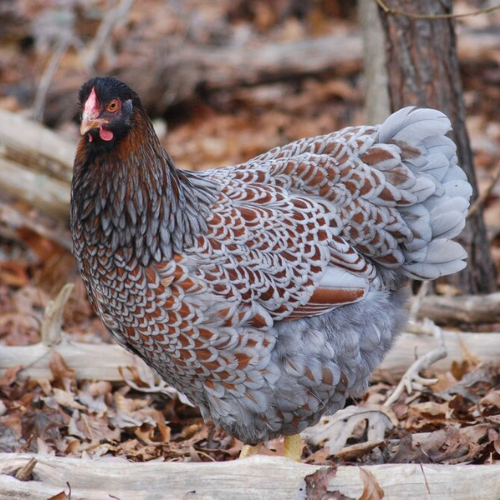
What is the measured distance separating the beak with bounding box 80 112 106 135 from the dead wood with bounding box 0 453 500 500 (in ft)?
5.16

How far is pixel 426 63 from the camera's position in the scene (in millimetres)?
5672

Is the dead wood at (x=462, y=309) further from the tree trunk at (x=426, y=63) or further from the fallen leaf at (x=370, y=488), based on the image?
the fallen leaf at (x=370, y=488)

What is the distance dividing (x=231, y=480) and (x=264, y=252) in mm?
1227

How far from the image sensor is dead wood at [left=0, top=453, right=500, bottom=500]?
349 centimetres

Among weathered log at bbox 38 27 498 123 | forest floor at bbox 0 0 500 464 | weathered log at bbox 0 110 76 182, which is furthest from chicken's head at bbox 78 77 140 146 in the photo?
weathered log at bbox 38 27 498 123

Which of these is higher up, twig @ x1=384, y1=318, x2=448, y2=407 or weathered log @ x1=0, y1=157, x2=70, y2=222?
weathered log @ x1=0, y1=157, x2=70, y2=222

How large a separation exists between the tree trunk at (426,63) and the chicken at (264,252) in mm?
1231

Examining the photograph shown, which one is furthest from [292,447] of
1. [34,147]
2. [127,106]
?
[34,147]

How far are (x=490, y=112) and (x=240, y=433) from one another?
6689mm

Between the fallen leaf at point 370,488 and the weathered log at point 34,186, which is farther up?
the weathered log at point 34,186

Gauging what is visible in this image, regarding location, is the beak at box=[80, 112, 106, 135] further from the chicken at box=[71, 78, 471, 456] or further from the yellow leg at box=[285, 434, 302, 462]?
the yellow leg at box=[285, 434, 302, 462]

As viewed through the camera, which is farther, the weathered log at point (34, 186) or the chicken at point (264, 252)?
the weathered log at point (34, 186)

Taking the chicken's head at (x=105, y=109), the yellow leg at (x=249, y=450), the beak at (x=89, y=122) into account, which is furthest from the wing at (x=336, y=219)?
the yellow leg at (x=249, y=450)

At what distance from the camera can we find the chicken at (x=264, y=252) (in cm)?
406
